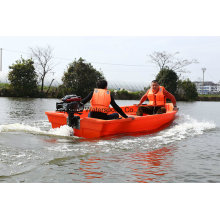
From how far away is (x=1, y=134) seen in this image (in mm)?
6234

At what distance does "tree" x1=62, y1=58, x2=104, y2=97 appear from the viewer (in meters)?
32.0

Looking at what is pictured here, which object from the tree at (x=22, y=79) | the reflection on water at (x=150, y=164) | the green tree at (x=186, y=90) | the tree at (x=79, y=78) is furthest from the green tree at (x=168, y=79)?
the reflection on water at (x=150, y=164)

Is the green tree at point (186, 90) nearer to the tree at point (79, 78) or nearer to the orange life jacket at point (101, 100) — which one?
the tree at point (79, 78)

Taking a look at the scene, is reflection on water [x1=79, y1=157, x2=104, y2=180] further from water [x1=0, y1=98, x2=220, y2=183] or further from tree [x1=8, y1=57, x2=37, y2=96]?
tree [x1=8, y1=57, x2=37, y2=96]

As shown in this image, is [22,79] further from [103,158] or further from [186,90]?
[103,158]

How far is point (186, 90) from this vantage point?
125 ft

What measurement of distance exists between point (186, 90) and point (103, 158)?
35171 millimetres

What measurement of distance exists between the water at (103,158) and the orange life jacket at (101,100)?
2.34 ft

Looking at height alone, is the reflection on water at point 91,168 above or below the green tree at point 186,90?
below

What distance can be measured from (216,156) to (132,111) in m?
5.32

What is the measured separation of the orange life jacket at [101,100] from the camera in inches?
253

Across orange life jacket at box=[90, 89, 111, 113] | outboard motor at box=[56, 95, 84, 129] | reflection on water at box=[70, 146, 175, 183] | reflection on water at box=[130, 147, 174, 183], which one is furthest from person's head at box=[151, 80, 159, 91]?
reflection on water at box=[70, 146, 175, 183]

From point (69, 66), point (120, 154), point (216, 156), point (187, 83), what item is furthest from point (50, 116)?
point (187, 83)
